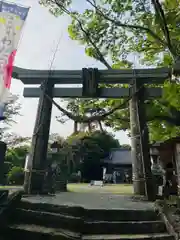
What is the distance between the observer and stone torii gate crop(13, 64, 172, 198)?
7.82 meters

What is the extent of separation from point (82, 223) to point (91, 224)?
8.4 inches

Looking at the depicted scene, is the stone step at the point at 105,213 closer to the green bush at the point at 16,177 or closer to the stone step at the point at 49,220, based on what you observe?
the stone step at the point at 49,220

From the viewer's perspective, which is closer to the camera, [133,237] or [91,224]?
[133,237]

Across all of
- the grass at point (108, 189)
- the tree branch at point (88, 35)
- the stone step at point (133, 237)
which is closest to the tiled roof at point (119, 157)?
the grass at point (108, 189)

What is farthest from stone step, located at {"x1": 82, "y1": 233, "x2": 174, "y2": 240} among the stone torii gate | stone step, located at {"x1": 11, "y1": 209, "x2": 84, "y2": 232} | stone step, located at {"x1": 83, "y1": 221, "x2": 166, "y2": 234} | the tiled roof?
the tiled roof

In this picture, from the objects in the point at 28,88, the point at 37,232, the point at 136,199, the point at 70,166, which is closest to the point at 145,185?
the point at 136,199

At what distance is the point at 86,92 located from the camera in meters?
9.04

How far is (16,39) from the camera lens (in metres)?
7.46

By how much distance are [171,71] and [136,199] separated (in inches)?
207

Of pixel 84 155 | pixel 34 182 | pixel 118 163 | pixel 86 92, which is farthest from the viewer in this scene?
pixel 118 163

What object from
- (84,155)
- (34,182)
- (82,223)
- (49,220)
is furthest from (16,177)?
(84,155)

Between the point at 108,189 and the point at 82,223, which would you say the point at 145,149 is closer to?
the point at 82,223

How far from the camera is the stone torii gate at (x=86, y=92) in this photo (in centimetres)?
782

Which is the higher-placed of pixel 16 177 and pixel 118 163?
pixel 118 163
